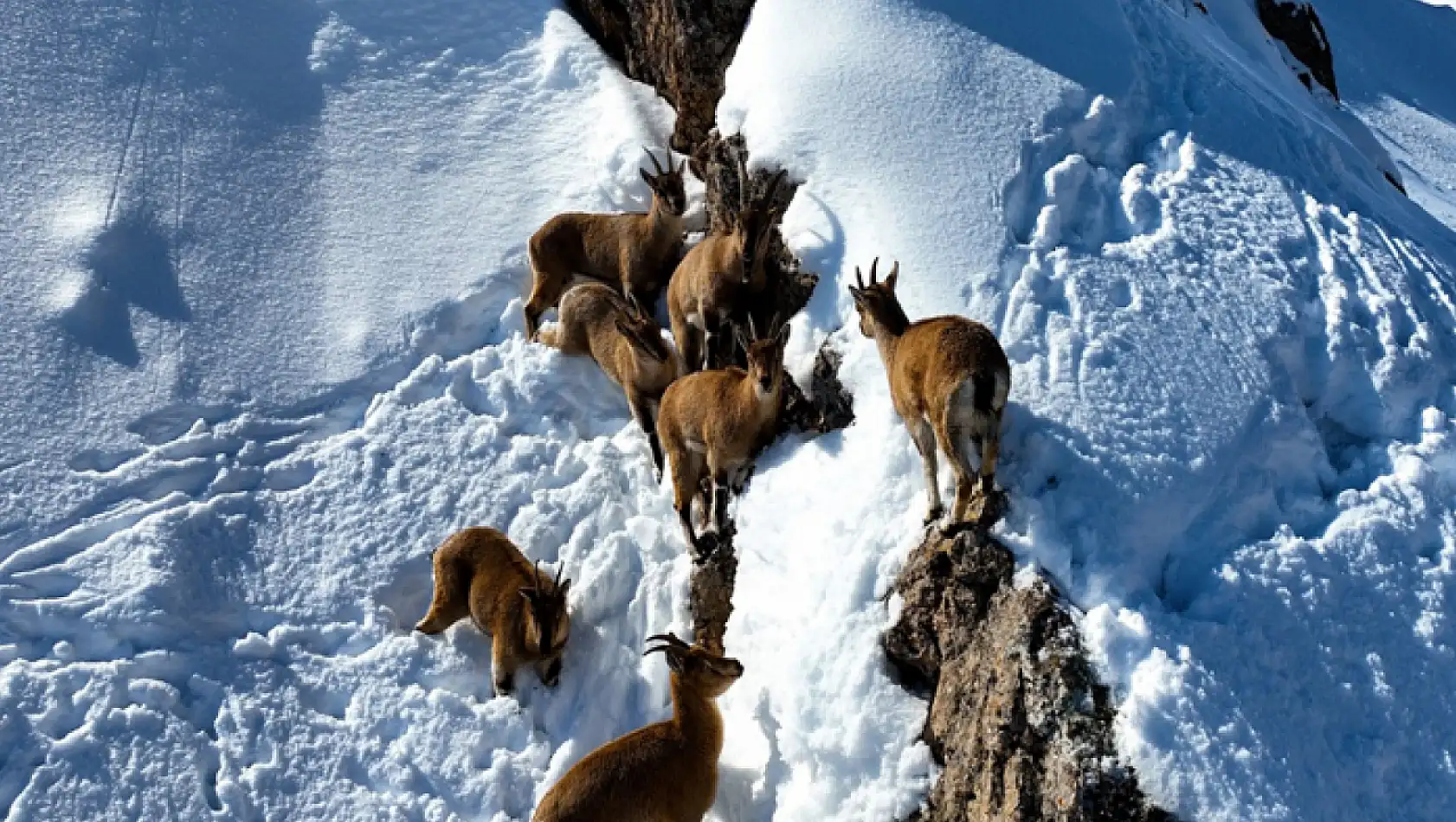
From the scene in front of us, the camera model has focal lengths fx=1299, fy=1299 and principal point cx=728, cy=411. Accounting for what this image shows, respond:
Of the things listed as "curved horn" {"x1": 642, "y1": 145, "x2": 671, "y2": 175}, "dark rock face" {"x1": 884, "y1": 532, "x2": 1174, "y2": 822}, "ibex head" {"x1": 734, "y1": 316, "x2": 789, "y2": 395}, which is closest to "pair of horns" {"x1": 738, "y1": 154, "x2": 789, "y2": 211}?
"curved horn" {"x1": 642, "y1": 145, "x2": 671, "y2": 175}

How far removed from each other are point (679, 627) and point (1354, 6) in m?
18.0

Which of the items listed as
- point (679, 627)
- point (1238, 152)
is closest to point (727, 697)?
point (679, 627)

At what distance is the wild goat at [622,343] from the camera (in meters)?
8.58

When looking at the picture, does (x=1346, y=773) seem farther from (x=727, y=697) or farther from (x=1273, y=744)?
(x=727, y=697)

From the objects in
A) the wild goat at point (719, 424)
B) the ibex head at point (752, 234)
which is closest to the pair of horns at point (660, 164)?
the ibex head at point (752, 234)

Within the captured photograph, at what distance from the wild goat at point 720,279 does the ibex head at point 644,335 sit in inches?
9.1

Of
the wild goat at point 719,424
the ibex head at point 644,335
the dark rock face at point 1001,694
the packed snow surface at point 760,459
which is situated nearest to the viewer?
the dark rock face at point 1001,694

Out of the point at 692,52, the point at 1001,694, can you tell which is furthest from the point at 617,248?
the point at 1001,694

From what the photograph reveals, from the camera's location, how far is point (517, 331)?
373 inches

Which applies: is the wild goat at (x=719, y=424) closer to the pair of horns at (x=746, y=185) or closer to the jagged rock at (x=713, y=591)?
the jagged rock at (x=713, y=591)

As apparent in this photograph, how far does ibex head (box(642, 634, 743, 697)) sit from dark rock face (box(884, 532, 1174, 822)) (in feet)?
2.65

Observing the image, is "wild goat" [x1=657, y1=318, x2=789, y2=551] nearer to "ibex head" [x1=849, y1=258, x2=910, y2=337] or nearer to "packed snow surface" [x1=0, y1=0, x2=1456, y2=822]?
"packed snow surface" [x1=0, y1=0, x2=1456, y2=822]

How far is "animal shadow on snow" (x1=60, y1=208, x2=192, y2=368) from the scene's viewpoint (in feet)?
30.2

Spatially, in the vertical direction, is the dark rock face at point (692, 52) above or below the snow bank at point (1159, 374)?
below
